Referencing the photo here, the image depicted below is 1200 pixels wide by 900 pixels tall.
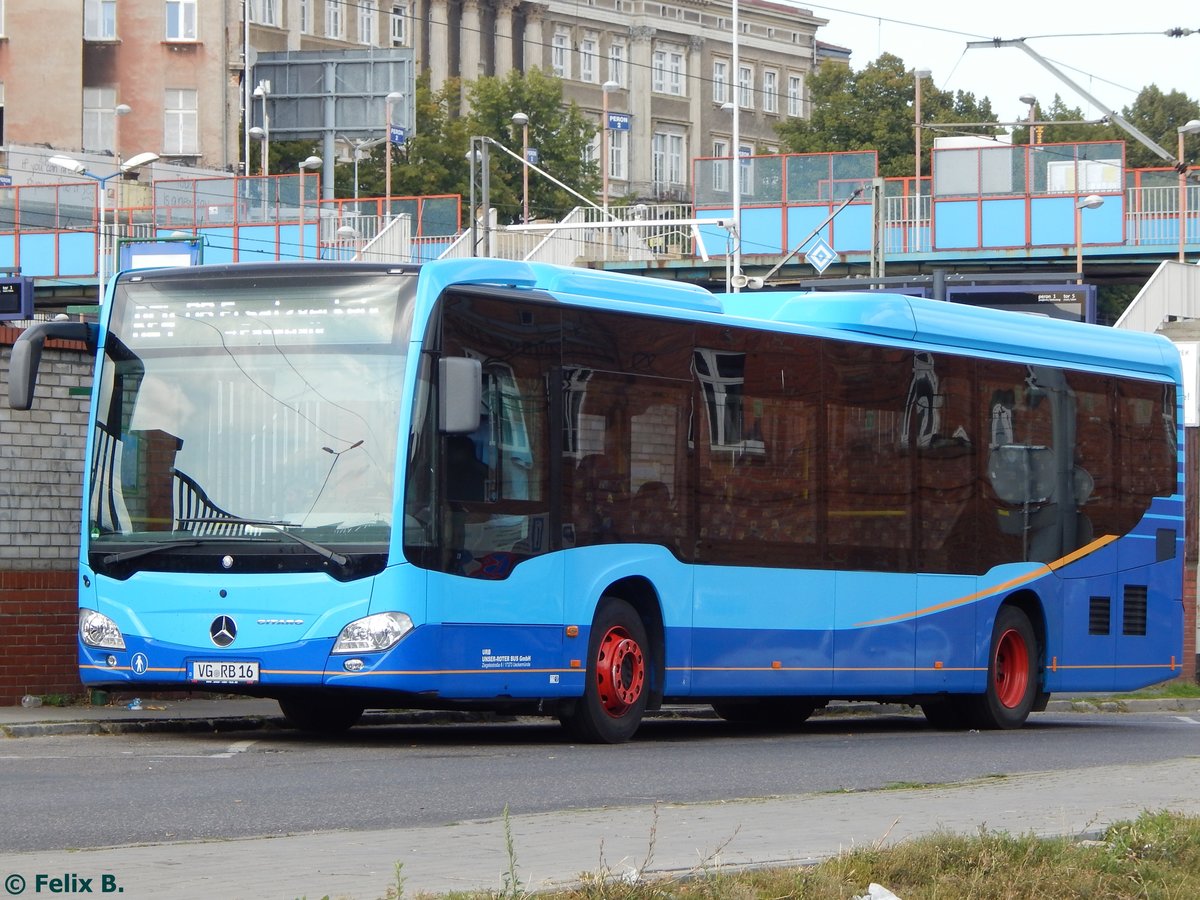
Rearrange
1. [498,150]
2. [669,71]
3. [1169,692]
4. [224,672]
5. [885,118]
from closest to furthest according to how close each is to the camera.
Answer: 1. [224,672]
2. [1169,692]
3. [498,150]
4. [885,118]
5. [669,71]

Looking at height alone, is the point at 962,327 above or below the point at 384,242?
below

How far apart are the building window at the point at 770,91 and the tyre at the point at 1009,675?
103163 millimetres

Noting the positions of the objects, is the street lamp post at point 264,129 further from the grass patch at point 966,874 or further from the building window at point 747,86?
the grass patch at point 966,874

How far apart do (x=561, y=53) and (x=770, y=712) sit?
97.4 metres

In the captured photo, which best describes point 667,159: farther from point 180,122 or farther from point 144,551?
point 144,551

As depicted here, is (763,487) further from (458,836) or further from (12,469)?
(458,836)

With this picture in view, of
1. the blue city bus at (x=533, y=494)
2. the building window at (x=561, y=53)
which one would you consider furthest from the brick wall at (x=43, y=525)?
the building window at (x=561, y=53)

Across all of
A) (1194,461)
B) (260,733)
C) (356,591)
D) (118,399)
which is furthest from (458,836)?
(1194,461)

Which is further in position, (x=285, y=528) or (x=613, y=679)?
(x=613, y=679)

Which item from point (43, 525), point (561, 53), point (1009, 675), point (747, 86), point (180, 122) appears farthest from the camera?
point (747, 86)

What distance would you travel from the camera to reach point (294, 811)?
410 inches

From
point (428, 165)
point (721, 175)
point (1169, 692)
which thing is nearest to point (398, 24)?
point (428, 165)

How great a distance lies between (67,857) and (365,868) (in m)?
1.12

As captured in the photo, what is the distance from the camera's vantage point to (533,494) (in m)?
14.5
